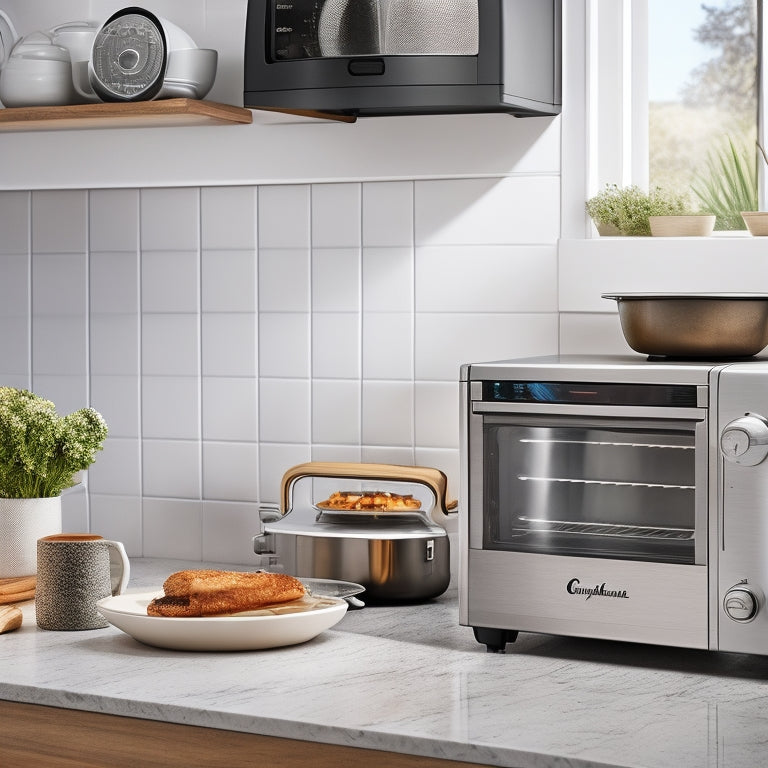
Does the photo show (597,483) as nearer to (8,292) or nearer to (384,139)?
(384,139)

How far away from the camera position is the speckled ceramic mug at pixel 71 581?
5.61 feet

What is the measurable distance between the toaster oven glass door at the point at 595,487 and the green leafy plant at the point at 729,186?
2.08 feet

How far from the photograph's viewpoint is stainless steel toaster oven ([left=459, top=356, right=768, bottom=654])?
1457 millimetres

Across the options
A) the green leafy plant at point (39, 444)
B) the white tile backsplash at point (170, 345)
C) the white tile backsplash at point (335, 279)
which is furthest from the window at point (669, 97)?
the green leafy plant at point (39, 444)

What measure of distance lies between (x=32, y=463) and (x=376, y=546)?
0.53 metres

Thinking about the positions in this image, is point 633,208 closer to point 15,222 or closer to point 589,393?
point 589,393

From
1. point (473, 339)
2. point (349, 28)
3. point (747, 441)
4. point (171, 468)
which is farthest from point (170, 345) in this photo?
point (747, 441)

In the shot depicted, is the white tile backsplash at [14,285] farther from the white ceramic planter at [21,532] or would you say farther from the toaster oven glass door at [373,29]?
the toaster oven glass door at [373,29]

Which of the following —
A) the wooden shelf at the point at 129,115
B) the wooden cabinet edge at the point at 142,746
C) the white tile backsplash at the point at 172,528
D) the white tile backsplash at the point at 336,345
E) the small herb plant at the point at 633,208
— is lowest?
the wooden cabinet edge at the point at 142,746

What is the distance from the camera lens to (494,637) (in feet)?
5.33

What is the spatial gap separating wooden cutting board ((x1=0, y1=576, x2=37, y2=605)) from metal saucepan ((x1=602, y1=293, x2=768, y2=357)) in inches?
38.6

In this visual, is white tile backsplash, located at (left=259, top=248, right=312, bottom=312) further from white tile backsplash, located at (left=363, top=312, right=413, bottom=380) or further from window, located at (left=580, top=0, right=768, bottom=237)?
window, located at (left=580, top=0, right=768, bottom=237)

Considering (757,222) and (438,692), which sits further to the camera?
(757,222)

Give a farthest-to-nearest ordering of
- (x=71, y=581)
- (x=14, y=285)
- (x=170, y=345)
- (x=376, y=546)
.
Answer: (x=14, y=285) → (x=170, y=345) → (x=376, y=546) → (x=71, y=581)
